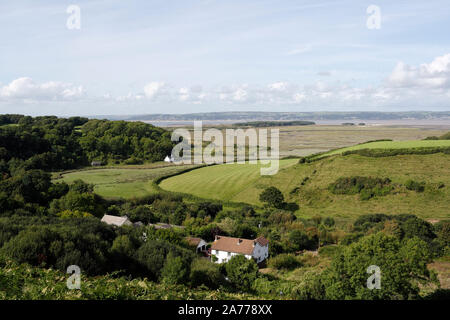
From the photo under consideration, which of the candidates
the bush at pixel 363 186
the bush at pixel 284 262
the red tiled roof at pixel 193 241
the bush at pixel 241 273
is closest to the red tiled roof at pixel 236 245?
the red tiled roof at pixel 193 241

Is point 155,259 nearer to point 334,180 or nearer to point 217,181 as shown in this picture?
point 334,180

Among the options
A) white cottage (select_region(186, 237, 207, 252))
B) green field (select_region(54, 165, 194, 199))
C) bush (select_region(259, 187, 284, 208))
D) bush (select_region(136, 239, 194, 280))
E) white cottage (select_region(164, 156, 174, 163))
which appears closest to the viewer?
bush (select_region(136, 239, 194, 280))

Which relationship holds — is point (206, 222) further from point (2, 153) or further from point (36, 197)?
point (2, 153)

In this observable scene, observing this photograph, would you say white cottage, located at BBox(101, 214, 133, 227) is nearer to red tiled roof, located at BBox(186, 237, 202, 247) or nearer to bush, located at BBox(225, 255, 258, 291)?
red tiled roof, located at BBox(186, 237, 202, 247)

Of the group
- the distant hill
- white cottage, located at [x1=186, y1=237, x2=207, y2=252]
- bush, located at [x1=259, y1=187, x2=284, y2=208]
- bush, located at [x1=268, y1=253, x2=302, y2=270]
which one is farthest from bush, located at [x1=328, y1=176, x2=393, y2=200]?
white cottage, located at [x1=186, y1=237, x2=207, y2=252]

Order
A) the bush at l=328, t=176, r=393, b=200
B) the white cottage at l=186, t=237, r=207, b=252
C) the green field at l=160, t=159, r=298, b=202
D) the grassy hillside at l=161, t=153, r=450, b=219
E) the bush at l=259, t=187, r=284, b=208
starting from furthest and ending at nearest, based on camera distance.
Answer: the green field at l=160, t=159, r=298, b=202, the bush at l=259, t=187, r=284, b=208, the bush at l=328, t=176, r=393, b=200, the grassy hillside at l=161, t=153, r=450, b=219, the white cottage at l=186, t=237, r=207, b=252

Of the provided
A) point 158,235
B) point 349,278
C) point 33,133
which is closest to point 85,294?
point 349,278
